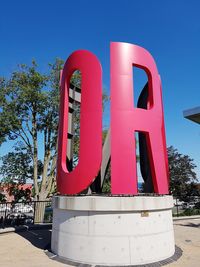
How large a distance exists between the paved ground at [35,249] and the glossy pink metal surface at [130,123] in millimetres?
2573

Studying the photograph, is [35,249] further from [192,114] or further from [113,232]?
[192,114]

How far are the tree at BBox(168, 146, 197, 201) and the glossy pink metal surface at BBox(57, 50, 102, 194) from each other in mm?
29346

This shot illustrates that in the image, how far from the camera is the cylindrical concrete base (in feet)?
28.8

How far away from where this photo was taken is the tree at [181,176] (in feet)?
127

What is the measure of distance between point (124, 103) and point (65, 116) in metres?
2.94

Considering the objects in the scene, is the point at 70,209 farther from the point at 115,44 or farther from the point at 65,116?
the point at 115,44

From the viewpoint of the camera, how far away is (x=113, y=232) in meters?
8.84

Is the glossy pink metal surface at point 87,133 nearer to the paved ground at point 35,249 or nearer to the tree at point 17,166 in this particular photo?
the paved ground at point 35,249

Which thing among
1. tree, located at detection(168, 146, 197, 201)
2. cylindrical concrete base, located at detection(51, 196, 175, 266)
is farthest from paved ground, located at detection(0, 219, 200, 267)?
tree, located at detection(168, 146, 197, 201)

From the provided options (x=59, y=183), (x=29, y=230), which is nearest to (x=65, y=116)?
(x=59, y=183)

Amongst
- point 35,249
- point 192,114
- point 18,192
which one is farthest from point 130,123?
point 18,192

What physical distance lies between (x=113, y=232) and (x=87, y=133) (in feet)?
11.8

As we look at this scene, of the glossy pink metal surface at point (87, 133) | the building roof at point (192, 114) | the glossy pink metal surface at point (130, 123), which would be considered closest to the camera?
the glossy pink metal surface at point (130, 123)

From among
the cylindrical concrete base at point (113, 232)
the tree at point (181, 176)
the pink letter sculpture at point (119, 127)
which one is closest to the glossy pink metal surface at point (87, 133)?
the pink letter sculpture at point (119, 127)
